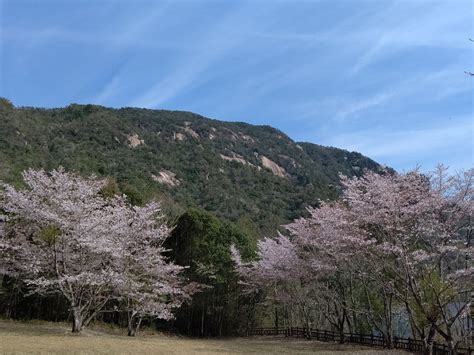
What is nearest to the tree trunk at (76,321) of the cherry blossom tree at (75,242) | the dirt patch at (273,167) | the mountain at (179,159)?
the cherry blossom tree at (75,242)

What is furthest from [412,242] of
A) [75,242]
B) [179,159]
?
[179,159]

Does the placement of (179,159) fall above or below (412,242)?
above

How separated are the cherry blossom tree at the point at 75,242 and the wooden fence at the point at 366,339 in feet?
29.1

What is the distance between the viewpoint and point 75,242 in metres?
18.2

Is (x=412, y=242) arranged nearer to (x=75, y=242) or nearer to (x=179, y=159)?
(x=75, y=242)

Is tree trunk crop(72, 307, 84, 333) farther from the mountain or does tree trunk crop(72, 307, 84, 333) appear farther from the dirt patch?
the dirt patch

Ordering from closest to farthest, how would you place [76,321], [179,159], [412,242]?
[412,242] < [76,321] < [179,159]

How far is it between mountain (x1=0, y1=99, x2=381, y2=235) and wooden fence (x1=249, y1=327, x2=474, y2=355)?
33.1 ft

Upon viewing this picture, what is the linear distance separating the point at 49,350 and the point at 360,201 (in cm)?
1081

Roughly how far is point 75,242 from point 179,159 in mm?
53797

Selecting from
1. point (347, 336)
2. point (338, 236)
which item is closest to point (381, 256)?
point (338, 236)

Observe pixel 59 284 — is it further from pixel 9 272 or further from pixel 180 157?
pixel 180 157

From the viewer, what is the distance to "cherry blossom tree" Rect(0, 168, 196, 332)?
58.2 feet

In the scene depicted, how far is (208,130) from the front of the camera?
96.3 m
